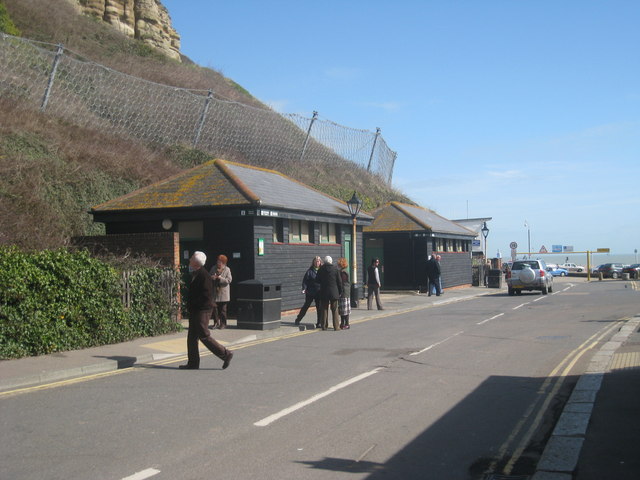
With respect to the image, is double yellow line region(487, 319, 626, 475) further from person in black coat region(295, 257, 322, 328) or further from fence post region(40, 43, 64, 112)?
fence post region(40, 43, 64, 112)

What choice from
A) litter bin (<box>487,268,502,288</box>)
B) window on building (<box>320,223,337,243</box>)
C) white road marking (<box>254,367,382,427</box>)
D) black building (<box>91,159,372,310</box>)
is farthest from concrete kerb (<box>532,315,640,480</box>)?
litter bin (<box>487,268,502,288</box>)

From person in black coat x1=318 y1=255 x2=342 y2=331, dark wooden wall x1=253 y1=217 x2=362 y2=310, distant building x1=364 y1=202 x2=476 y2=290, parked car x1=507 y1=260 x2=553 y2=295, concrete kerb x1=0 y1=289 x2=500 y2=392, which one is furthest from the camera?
distant building x1=364 y1=202 x2=476 y2=290

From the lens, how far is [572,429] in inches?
269

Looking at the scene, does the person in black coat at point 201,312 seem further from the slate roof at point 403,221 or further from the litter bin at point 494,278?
Result: the litter bin at point 494,278

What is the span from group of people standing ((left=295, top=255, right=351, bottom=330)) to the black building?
1.93 meters

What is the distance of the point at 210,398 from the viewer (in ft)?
28.0

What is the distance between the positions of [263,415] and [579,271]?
2984 inches

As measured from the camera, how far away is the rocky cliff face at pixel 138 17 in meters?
52.2

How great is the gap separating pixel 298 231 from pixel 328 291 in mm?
5374

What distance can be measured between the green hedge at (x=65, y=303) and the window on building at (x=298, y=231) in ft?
23.5

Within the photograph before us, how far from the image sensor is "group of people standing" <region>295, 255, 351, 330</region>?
1634 cm

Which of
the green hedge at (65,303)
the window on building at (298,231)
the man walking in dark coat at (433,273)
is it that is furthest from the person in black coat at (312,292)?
the man walking in dark coat at (433,273)

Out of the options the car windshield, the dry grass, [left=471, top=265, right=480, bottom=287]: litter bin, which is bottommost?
[left=471, top=265, right=480, bottom=287]: litter bin

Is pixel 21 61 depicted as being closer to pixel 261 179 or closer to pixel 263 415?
pixel 261 179
